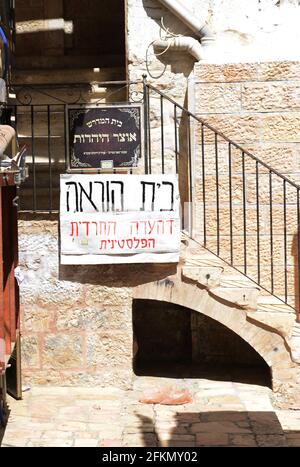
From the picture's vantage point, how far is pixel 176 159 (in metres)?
→ 8.02

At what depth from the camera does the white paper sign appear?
7.75m

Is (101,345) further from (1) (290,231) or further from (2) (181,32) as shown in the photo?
(2) (181,32)

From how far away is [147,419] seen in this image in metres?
7.08

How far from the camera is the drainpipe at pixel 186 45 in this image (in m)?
8.36

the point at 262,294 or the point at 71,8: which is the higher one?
the point at 71,8

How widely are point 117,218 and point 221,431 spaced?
7.33ft

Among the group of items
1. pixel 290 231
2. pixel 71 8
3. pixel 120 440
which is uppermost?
pixel 71 8

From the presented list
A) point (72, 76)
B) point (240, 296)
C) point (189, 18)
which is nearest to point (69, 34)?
point (72, 76)

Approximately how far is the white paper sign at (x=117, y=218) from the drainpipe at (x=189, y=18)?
1634 mm

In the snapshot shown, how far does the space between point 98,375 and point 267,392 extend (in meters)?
1.62

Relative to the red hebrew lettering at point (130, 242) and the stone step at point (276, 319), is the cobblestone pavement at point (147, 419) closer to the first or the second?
the stone step at point (276, 319)

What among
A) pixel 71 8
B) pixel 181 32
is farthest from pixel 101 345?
pixel 71 8

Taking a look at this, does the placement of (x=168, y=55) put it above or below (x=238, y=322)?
above

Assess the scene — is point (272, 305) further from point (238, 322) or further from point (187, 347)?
point (187, 347)
